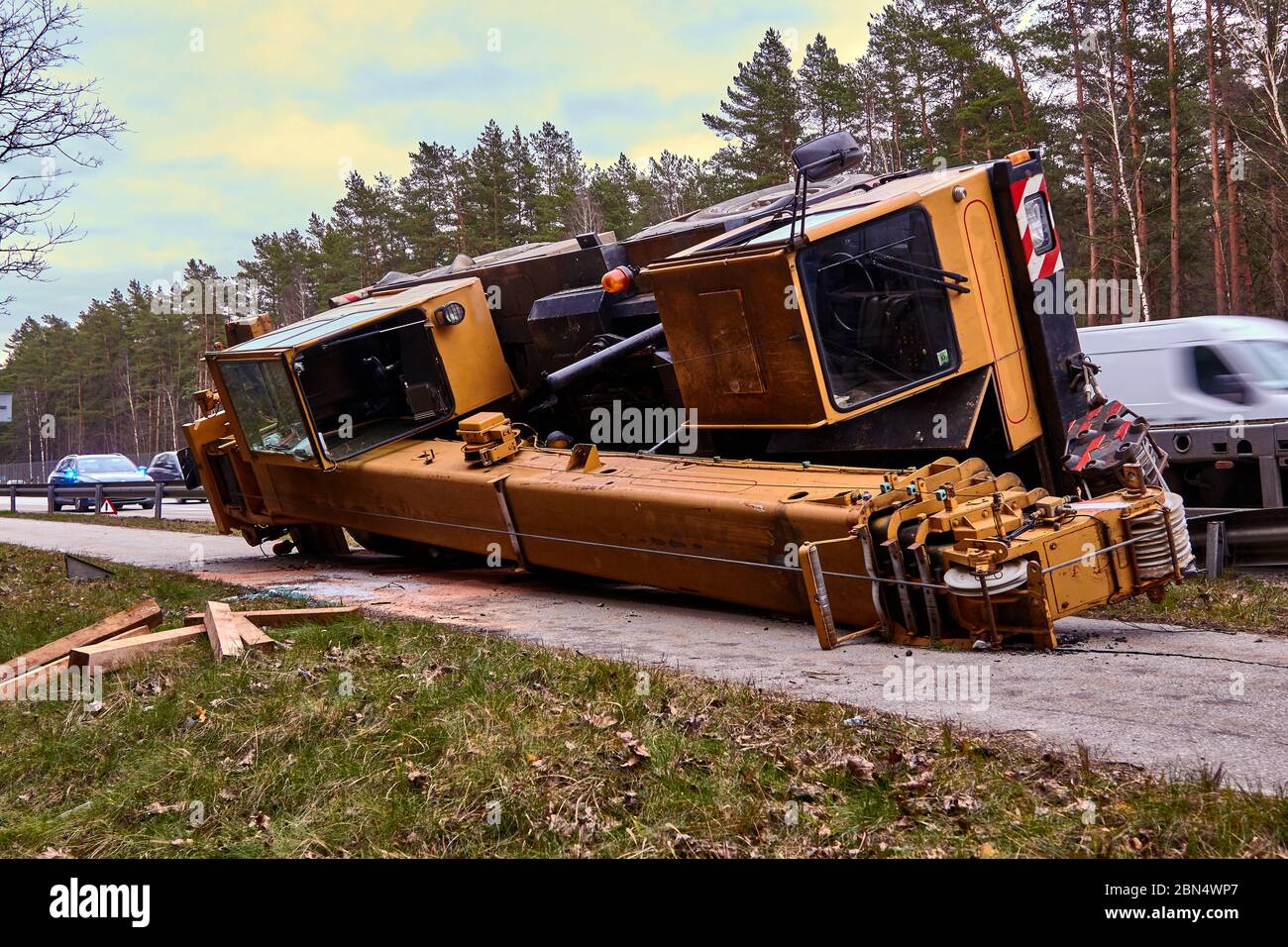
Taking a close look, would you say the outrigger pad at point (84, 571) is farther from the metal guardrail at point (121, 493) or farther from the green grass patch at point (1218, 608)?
the metal guardrail at point (121, 493)

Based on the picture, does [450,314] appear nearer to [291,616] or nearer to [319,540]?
[319,540]

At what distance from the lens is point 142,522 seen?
2147 cm

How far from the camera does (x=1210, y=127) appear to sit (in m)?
26.8

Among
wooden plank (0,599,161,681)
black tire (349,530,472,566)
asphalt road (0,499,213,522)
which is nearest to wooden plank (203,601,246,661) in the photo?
wooden plank (0,599,161,681)

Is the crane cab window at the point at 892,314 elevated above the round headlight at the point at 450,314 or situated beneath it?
situated beneath

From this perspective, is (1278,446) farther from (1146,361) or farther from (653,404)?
(653,404)

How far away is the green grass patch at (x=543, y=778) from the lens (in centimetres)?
366

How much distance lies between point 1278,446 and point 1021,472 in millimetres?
4357

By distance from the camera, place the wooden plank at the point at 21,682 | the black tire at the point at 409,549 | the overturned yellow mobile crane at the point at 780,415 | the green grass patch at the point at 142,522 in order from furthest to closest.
Result: 1. the green grass patch at the point at 142,522
2. the black tire at the point at 409,549
3. the overturned yellow mobile crane at the point at 780,415
4. the wooden plank at the point at 21,682

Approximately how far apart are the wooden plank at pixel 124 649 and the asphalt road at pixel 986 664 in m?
1.57

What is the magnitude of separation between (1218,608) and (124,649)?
670cm

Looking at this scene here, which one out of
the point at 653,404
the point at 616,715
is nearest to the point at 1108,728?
the point at 616,715

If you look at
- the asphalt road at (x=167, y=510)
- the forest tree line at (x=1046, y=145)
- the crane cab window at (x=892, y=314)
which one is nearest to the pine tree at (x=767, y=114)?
the forest tree line at (x=1046, y=145)

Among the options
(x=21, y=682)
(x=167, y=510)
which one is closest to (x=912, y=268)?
(x=21, y=682)
